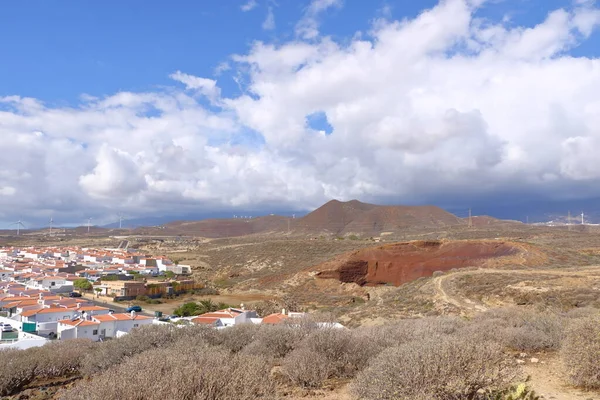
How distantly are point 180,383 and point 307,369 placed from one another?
15.4 ft

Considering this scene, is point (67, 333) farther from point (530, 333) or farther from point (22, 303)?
point (530, 333)

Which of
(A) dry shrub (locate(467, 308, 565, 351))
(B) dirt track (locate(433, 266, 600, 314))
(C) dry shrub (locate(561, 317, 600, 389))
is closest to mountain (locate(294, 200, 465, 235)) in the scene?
(B) dirt track (locate(433, 266, 600, 314))

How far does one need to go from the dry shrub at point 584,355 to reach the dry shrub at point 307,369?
527 cm

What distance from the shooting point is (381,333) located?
12.1m

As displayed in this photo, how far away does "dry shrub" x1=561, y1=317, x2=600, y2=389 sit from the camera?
8812mm

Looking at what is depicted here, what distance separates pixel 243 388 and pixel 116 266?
86106 millimetres

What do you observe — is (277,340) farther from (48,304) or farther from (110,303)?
(110,303)

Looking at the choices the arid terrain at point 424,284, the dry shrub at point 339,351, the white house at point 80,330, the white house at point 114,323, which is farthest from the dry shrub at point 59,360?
the white house at point 114,323

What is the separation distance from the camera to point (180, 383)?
5.62 meters

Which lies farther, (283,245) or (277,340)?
A: (283,245)

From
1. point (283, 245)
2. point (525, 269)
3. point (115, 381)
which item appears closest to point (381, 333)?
point (115, 381)

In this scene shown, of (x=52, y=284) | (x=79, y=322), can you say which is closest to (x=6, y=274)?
(x=52, y=284)

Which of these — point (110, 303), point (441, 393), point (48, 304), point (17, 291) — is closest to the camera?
point (441, 393)

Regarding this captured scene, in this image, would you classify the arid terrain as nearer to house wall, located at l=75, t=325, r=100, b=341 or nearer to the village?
the village
